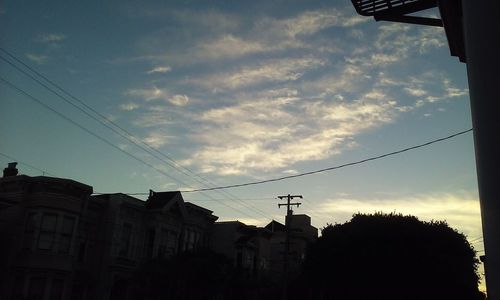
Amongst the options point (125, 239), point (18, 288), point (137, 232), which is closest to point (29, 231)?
point (18, 288)

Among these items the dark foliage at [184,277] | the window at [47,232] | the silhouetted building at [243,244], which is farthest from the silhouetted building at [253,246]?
the window at [47,232]

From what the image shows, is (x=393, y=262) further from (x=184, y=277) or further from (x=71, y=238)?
(x=71, y=238)

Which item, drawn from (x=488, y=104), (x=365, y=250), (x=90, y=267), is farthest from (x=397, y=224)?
(x=488, y=104)

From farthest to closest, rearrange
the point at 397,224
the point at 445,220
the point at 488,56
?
the point at 445,220 < the point at 397,224 < the point at 488,56

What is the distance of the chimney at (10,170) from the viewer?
34.0 m

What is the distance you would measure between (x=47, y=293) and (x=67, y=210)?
5732 mm

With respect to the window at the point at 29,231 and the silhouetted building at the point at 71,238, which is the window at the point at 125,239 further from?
the window at the point at 29,231

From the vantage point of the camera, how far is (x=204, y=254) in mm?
33500

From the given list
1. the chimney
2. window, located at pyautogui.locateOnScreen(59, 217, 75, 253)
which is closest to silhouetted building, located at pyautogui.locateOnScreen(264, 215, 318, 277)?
window, located at pyautogui.locateOnScreen(59, 217, 75, 253)

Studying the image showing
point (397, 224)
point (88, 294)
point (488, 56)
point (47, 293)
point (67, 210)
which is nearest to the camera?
point (488, 56)

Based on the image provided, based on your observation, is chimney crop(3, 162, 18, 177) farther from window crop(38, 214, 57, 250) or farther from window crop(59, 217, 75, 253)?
window crop(59, 217, 75, 253)

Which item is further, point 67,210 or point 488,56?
point 67,210

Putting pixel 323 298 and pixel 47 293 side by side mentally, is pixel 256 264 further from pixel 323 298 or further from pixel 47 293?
pixel 47 293

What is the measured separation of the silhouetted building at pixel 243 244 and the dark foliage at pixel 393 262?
12640 millimetres
